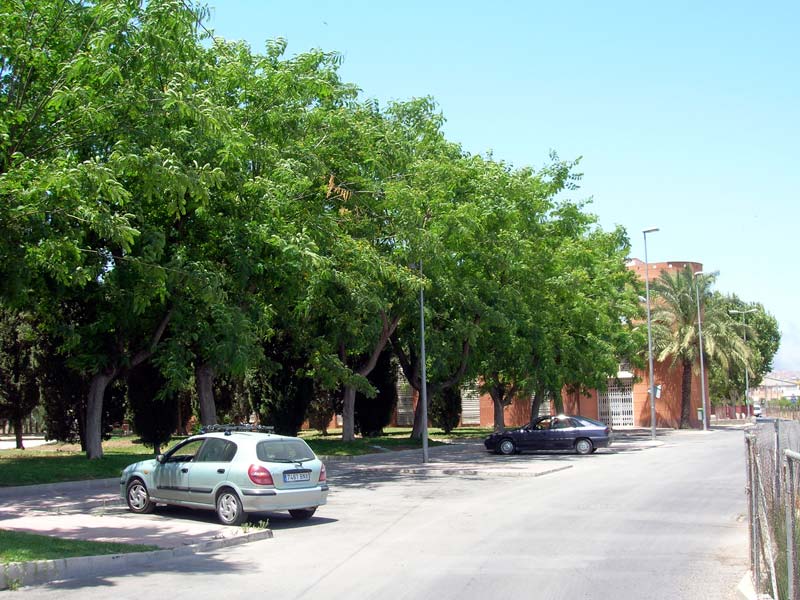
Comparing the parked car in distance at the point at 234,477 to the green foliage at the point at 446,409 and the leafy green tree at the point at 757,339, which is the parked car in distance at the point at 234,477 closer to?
the green foliage at the point at 446,409

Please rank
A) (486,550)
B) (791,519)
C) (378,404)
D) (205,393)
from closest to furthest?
(791,519) → (486,550) → (205,393) → (378,404)

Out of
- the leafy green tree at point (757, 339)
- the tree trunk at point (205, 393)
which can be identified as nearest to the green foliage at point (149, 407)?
the tree trunk at point (205, 393)

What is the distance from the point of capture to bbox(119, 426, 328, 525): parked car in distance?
533 inches

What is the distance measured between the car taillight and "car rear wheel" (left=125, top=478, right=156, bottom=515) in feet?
8.63

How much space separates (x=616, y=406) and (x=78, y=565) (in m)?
58.9

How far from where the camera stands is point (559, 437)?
3316 centimetres

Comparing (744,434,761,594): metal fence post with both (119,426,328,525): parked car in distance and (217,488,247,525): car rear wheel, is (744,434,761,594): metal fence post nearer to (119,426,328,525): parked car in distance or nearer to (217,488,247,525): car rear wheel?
(119,426,328,525): parked car in distance

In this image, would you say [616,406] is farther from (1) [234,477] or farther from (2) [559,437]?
(1) [234,477]

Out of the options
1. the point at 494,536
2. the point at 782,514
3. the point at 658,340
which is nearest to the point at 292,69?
the point at 494,536

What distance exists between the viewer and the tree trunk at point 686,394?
58.9 m

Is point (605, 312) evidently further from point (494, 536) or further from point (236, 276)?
point (494, 536)

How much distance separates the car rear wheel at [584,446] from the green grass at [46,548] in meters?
24.3

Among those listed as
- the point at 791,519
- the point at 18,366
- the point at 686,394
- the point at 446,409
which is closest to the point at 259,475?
the point at 791,519

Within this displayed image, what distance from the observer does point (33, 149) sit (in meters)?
16.8
